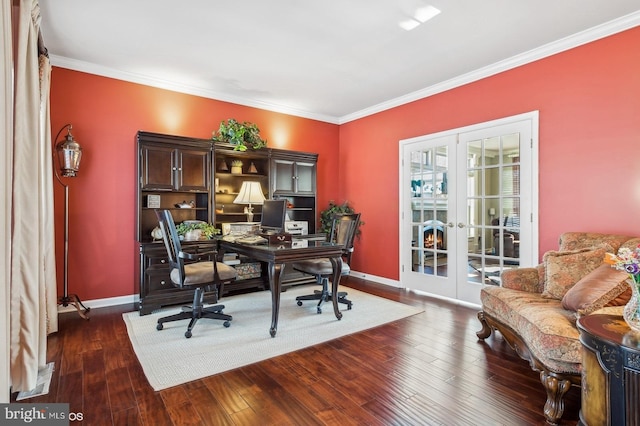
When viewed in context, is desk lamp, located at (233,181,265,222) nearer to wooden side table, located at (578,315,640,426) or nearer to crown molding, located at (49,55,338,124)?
crown molding, located at (49,55,338,124)

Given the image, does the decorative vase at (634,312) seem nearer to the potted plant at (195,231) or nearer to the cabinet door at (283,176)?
the potted plant at (195,231)

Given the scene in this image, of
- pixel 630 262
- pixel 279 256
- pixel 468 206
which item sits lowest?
pixel 279 256

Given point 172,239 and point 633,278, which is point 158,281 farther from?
point 633,278

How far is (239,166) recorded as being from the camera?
15.3 ft

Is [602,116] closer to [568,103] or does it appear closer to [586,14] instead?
[568,103]

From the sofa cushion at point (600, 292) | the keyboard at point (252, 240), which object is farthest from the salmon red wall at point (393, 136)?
the keyboard at point (252, 240)

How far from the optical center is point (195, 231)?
389 cm

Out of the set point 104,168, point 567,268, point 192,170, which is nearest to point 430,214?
point 567,268

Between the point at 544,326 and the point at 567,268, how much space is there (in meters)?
0.84

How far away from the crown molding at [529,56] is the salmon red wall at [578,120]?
54mm

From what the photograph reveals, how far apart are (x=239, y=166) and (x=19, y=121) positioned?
9.24ft

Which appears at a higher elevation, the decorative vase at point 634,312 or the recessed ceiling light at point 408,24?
the recessed ceiling light at point 408,24

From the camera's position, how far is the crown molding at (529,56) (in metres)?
2.88

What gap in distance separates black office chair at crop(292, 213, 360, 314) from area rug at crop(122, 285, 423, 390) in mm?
119
